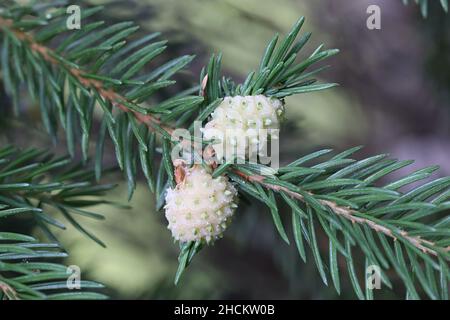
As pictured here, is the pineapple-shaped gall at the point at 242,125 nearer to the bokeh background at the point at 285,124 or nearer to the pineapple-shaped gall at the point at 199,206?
the pineapple-shaped gall at the point at 199,206

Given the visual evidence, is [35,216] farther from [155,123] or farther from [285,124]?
[285,124]

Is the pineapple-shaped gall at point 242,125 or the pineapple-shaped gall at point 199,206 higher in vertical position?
the pineapple-shaped gall at point 242,125

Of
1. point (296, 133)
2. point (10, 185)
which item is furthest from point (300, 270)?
point (10, 185)

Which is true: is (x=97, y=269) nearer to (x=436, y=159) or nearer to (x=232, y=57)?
(x=232, y=57)

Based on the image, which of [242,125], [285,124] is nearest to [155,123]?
[242,125]

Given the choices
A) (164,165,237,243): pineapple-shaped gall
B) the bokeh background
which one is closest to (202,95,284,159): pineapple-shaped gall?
(164,165,237,243): pineapple-shaped gall

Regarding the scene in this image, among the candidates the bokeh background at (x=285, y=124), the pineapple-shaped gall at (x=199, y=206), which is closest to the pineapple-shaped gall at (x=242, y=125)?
the pineapple-shaped gall at (x=199, y=206)
